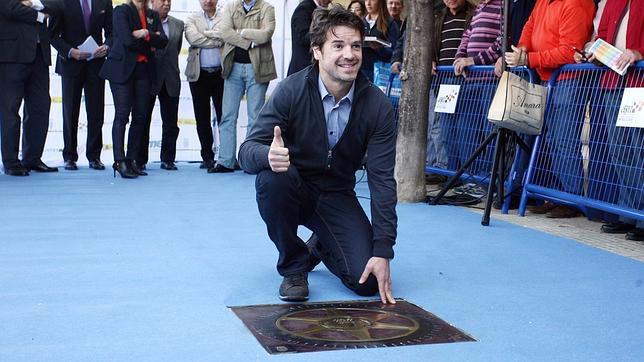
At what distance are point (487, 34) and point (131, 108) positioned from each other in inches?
148

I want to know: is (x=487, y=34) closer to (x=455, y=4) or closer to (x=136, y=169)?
(x=455, y=4)

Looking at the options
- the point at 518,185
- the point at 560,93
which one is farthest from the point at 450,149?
the point at 560,93

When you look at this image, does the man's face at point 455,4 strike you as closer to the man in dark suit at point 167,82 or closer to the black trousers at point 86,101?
the man in dark suit at point 167,82

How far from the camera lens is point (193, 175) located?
30.7 feet

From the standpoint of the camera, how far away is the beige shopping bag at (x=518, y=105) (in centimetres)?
607

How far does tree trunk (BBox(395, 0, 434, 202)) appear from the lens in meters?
7.39

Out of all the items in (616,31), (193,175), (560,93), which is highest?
(616,31)

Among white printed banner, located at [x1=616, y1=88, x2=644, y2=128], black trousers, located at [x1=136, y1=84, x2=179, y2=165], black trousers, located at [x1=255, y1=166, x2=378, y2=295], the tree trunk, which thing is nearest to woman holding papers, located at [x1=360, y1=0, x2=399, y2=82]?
the tree trunk

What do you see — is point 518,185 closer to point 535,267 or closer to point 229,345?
point 535,267

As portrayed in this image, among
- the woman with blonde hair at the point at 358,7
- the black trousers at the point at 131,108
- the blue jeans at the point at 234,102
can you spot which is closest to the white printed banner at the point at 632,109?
the woman with blonde hair at the point at 358,7

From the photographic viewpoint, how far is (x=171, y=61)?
9.57 m

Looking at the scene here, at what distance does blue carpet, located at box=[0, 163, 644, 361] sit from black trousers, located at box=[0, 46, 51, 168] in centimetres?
190

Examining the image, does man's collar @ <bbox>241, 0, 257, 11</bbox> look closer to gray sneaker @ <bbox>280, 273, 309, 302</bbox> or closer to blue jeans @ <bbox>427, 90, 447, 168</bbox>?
blue jeans @ <bbox>427, 90, 447, 168</bbox>

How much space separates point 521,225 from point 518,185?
759mm
